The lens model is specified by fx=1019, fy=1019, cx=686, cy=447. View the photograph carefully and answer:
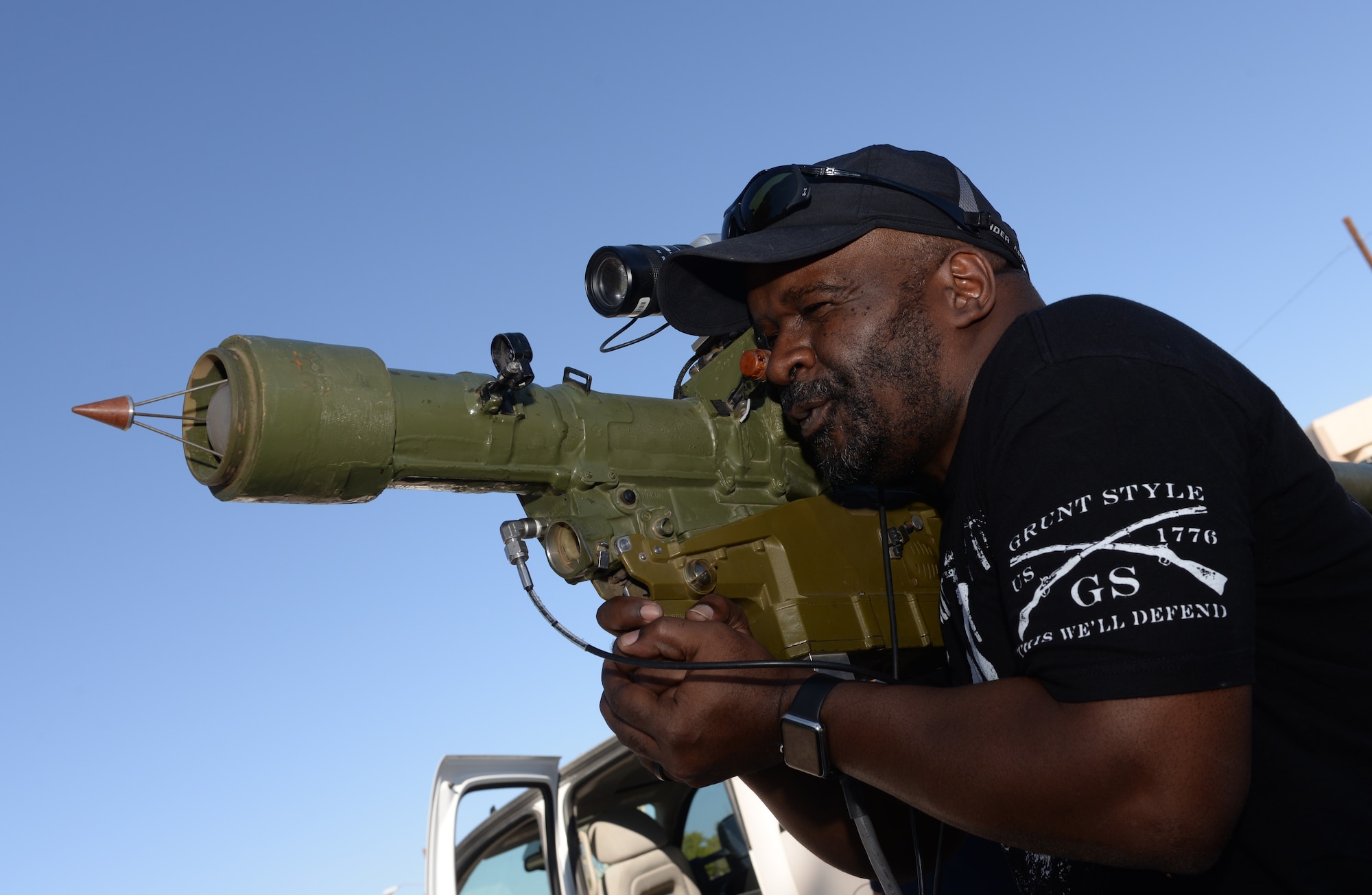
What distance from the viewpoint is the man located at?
5.35ft

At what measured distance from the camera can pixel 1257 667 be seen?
6.44 feet

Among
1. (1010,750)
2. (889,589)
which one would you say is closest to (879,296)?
(889,589)

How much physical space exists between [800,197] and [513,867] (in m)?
5.59

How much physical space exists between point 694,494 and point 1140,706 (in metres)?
1.74

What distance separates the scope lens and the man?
2.40ft

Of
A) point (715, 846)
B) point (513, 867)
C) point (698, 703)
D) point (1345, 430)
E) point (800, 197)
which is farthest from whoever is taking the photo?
point (1345, 430)

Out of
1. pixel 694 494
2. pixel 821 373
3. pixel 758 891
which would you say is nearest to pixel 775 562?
pixel 694 494

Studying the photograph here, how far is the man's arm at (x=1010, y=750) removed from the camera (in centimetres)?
161

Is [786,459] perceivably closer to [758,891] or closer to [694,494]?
[694,494]

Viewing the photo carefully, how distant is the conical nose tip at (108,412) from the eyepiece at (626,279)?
1.45m

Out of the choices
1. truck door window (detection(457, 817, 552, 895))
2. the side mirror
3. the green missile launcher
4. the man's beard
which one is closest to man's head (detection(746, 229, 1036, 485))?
the man's beard

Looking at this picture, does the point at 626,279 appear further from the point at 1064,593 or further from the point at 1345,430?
the point at 1345,430

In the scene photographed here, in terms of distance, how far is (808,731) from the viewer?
208 cm

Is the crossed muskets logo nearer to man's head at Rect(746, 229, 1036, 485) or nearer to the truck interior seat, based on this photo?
man's head at Rect(746, 229, 1036, 485)
